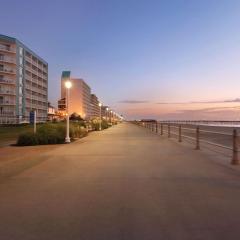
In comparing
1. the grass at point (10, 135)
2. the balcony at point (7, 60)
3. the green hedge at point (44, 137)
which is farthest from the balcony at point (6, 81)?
the green hedge at point (44, 137)

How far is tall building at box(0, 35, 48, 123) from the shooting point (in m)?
111

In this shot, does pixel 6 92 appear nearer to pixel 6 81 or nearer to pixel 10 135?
pixel 6 81

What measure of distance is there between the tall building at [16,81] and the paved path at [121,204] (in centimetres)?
9635

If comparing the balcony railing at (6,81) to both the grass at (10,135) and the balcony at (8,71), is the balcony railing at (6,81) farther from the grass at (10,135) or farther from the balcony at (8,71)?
the grass at (10,135)

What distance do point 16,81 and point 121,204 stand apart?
111014 mm

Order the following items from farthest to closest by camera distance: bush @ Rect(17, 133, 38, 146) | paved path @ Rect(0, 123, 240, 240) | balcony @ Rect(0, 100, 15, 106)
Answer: balcony @ Rect(0, 100, 15, 106)
bush @ Rect(17, 133, 38, 146)
paved path @ Rect(0, 123, 240, 240)

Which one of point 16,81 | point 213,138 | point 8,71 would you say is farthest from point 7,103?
point 213,138

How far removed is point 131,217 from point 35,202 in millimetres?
2134

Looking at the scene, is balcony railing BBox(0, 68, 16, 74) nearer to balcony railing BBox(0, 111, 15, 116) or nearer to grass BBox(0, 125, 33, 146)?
balcony railing BBox(0, 111, 15, 116)

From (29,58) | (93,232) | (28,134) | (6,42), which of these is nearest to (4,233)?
(93,232)

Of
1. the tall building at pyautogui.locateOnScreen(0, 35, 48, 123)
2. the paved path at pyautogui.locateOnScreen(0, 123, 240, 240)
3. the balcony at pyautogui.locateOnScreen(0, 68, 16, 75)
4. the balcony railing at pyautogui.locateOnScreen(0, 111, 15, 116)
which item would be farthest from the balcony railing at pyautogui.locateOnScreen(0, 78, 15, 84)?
the paved path at pyautogui.locateOnScreen(0, 123, 240, 240)

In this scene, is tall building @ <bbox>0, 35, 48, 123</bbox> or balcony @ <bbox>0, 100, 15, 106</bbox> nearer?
balcony @ <bbox>0, 100, 15, 106</bbox>

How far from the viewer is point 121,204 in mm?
8109

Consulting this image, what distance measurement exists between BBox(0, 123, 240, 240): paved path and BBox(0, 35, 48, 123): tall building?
96.3 meters
